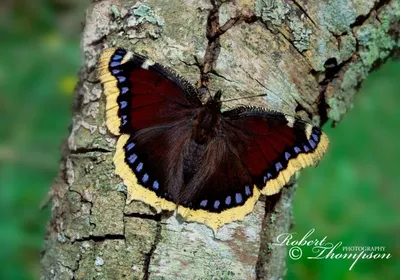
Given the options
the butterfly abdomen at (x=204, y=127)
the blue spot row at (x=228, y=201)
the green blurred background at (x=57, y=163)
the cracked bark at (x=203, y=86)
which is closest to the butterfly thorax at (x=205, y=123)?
the butterfly abdomen at (x=204, y=127)

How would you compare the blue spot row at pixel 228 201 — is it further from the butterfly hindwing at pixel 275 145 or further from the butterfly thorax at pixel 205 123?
the butterfly thorax at pixel 205 123

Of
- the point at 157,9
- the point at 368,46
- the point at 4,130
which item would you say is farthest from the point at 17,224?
the point at 368,46

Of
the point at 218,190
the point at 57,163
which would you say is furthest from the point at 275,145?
the point at 57,163

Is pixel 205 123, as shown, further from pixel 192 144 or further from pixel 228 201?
pixel 228 201

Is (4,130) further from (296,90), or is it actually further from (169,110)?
(296,90)

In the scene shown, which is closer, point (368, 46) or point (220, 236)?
point (220, 236)
